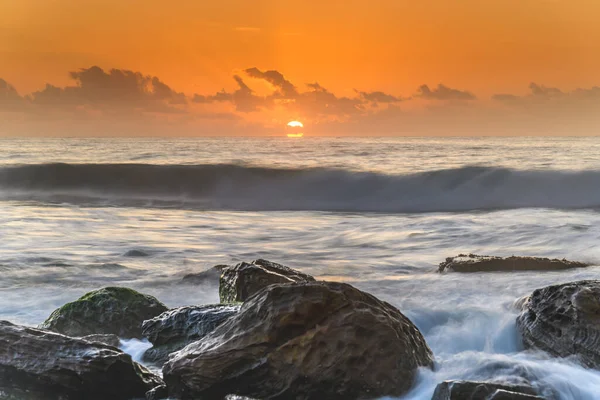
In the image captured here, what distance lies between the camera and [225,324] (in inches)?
168

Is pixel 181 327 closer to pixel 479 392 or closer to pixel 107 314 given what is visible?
pixel 107 314

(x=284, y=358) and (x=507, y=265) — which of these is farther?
(x=507, y=265)

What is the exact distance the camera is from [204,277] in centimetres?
854

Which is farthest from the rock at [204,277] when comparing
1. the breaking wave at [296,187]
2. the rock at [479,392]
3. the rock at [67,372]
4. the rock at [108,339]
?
the breaking wave at [296,187]

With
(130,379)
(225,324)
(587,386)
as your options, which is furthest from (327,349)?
(587,386)

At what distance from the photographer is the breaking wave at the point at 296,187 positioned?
21.0 m

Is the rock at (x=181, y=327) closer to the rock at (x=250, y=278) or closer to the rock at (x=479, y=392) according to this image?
the rock at (x=250, y=278)

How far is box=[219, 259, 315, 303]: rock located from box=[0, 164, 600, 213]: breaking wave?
47.0ft

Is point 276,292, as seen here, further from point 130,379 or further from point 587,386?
point 587,386

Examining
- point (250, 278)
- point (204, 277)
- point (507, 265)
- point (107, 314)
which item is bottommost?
point (204, 277)

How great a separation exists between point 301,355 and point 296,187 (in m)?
20.8

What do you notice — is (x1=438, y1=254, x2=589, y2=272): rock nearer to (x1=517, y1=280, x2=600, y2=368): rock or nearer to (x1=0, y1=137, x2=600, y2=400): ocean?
(x1=0, y1=137, x2=600, y2=400): ocean

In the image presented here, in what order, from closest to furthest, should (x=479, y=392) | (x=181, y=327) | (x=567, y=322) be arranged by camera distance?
(x=479, y=392)
(x=567, y=322)
(x=181, y=327)

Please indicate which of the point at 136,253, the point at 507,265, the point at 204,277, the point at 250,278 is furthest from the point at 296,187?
the point at 250,278
